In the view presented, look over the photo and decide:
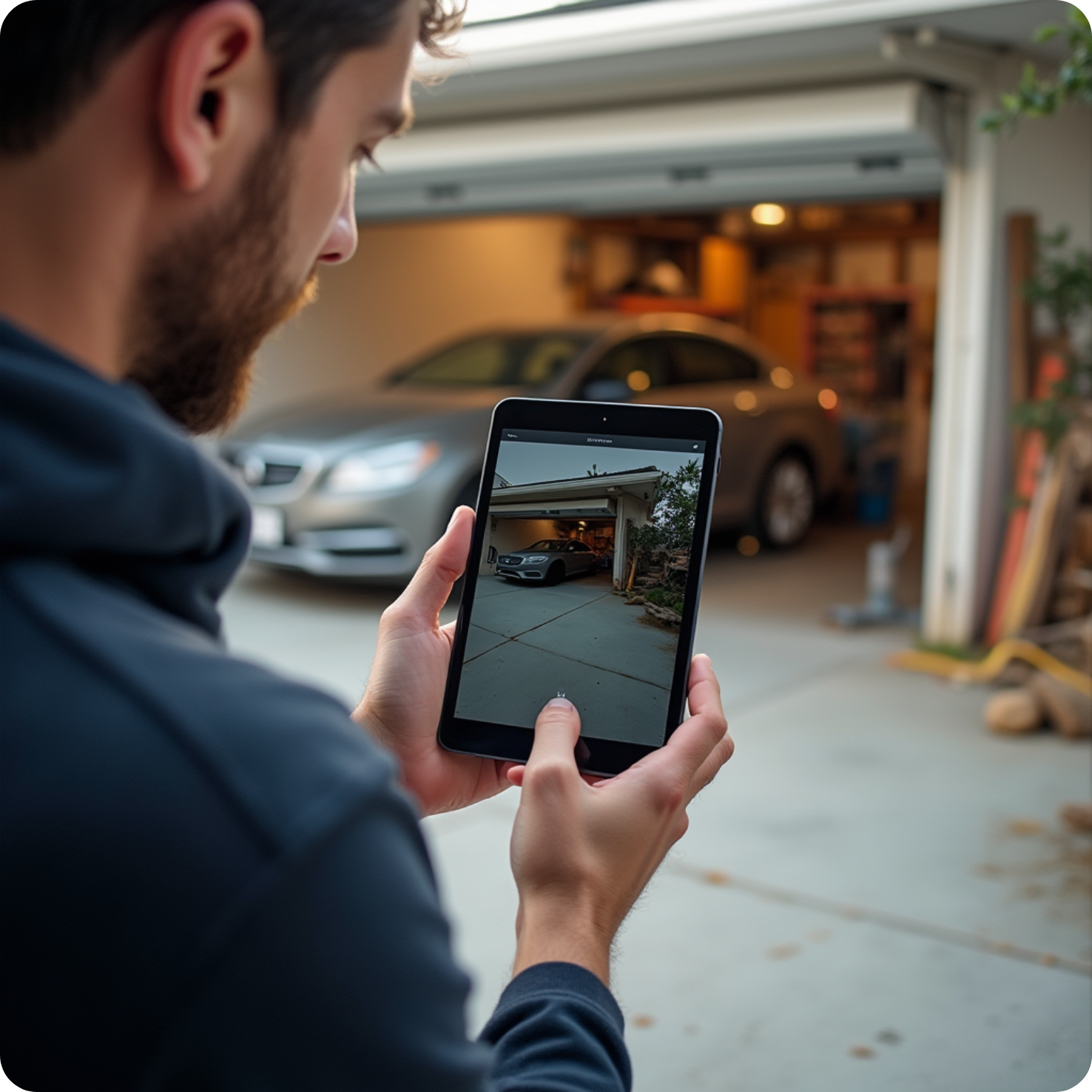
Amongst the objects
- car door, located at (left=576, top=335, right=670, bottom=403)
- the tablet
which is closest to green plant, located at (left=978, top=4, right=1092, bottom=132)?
the tablet

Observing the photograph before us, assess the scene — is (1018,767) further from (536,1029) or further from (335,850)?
(335,850)

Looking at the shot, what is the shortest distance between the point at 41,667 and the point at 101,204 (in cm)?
25

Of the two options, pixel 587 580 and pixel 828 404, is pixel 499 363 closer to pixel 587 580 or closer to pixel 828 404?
pixel 828 404

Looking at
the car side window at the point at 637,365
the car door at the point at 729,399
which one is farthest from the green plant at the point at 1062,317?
the car side window at the point at 637,365

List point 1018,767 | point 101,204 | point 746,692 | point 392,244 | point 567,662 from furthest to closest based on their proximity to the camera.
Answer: point 392,244
point 746,692
point 1018,767
point 567,662
point 101,204

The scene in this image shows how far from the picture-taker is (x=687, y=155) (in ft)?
19.7

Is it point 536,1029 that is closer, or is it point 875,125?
point 536,1029

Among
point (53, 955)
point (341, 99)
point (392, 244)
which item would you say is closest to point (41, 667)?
point (53, 955)

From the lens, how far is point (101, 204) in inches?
25.2

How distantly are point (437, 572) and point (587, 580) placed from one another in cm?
15

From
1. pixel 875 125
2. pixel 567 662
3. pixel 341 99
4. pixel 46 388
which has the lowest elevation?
pixel 567 662

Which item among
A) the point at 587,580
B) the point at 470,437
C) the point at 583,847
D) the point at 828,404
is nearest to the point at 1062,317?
the point at 470,437

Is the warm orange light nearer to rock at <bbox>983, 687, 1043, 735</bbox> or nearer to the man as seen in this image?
rock at <bbox>983, 687, 1043, 735</bbox>

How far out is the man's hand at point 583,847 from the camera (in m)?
0.86
